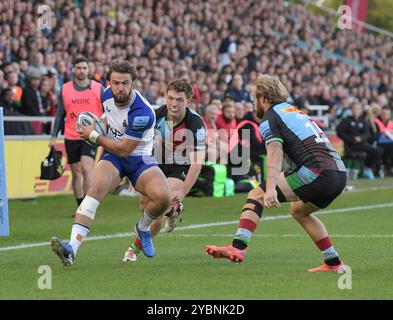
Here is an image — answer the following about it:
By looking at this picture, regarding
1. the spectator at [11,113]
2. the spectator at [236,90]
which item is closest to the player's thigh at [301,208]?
the spectator at [11,113]

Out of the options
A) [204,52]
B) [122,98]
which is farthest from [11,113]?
[204,52]

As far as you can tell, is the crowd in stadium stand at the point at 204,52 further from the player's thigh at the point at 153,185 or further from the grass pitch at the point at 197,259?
the player's thigh at the point at 153,185

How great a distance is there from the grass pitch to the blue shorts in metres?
0.88

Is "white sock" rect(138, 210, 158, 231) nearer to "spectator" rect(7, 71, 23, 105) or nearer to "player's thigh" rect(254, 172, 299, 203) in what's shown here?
"player's thigh" rect(254, 172, 299, 203)

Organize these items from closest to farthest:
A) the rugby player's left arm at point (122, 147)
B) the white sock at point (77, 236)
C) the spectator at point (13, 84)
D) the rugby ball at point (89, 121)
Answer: the white sock at point (77, 236) → the rugby ball at point (89, 121) → the rugby player's left arm at point (122, 147) → the spectator at point (13, 84)

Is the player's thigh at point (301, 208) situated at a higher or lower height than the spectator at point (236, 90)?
higher

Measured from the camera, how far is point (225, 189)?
67.2 ft

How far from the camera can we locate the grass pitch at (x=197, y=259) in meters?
8.94

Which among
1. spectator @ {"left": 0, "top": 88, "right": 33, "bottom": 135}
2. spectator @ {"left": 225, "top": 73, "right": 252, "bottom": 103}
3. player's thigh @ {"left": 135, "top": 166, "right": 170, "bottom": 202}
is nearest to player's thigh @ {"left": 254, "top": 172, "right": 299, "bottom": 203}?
player's thigh @ {"left": 135, "top": 166, "right": 170, "bottom": 202}

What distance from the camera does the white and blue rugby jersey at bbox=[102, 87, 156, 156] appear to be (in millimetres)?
10547

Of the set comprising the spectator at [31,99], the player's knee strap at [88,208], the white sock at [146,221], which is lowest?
the spectator at [31,99]

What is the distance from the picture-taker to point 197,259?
11320mm

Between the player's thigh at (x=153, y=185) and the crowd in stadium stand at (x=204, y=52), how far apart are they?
339 inches

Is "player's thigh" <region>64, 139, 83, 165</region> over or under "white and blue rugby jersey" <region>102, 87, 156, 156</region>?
under
